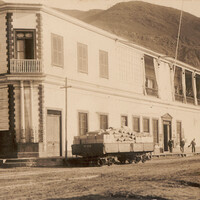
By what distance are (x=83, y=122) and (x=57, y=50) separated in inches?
191

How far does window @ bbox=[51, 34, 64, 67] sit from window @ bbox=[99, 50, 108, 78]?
14.3 feet

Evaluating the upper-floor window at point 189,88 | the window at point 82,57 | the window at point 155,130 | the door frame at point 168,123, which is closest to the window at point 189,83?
the upper-floor window at point 189,88

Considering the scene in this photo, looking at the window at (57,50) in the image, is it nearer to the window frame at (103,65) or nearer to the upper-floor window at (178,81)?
the window frame at (103,65)

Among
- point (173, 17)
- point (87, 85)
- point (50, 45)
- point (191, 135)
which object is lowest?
point (191, 135)

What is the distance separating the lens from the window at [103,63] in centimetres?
3075

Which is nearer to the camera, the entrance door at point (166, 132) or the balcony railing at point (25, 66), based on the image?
the balcony railing at point (25, 66)

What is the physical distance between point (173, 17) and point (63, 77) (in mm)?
15715

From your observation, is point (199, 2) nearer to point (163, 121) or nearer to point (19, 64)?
point (19, 64)

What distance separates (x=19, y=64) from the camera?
82.3 feet

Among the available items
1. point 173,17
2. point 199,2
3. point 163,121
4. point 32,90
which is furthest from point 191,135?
point 199,2

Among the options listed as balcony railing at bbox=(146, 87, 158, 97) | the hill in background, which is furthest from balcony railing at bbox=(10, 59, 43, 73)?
the hill in background

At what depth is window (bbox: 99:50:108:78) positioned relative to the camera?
101 ft

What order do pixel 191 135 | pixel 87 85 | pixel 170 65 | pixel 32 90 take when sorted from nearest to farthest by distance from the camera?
pixel 32 90 → pixel 87 85 → pixel 170 65 → pixel 191 135

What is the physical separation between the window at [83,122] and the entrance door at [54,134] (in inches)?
76.7
